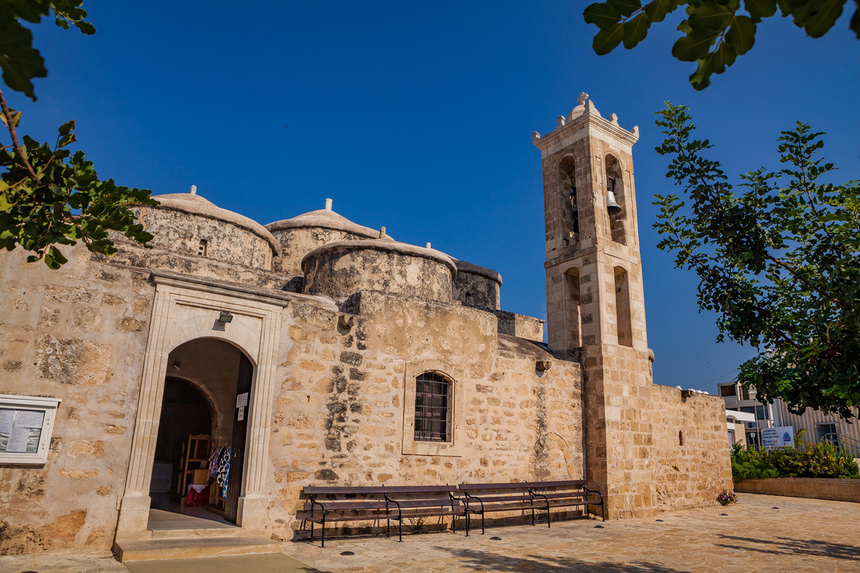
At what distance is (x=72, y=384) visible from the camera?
6098mm

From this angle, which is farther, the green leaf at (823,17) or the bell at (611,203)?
the bell at (611,203)

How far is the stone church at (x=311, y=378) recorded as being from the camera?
19.7 feet

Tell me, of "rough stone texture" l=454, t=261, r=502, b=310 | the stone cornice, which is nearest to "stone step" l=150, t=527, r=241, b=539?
"rough stone texture" l=454, t=261, r=502, b=310

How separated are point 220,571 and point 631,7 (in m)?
5.79

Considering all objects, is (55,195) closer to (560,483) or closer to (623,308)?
(560,483)

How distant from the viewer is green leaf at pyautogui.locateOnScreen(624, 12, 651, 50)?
76.9 inches

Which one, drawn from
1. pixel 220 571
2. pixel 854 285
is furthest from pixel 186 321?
pixel 854 285

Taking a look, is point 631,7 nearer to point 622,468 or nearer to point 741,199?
point 741,199

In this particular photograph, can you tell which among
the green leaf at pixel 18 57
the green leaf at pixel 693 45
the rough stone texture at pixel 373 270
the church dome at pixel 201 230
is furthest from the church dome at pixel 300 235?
the green leaf at pixel 693 45

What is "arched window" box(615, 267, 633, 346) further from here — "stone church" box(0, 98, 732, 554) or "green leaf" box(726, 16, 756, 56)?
"green leaf" box(726, 16, 756, 56)

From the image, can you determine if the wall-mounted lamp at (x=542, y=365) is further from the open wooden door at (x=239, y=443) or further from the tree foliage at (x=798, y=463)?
the tree foliage at (x=798, y=463)

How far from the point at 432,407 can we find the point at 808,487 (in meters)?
11.8

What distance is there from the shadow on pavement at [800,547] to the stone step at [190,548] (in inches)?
238

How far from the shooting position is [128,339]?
6551 mm
